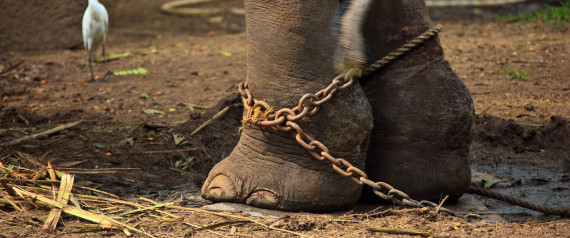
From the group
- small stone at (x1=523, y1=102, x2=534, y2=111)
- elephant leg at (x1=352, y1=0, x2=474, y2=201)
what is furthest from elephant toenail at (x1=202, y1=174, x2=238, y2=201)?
small stone at (x1=523, y1=102, x2=534, y2=111)

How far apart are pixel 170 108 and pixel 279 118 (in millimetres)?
1905

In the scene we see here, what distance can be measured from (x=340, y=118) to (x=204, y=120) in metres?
1.42

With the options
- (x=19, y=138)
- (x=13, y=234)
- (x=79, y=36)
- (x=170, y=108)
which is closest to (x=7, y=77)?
(x=79, y=36)

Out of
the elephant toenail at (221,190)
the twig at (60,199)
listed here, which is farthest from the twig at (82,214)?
the elephant toenail at (221,190)

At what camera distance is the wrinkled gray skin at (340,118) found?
2076 millimetres

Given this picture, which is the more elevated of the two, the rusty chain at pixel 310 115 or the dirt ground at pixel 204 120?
the rusty chain at pixel 310 115

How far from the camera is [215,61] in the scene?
16.9 feet

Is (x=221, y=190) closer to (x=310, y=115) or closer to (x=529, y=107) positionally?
(x=310, y=115)

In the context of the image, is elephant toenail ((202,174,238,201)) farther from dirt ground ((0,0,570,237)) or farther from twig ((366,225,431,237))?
twig ((366,225,431,237))

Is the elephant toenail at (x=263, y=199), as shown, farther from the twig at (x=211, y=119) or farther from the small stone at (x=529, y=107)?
the small stone at (x=529, y=107)

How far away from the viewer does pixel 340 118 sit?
2.09 m

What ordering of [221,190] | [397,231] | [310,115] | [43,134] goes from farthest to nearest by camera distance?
[43,134], [221,190], [310,115], [397,231]

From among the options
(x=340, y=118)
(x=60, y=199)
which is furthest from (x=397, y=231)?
(x=60, y=199)

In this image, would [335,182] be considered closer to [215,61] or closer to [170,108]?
[170,108]
